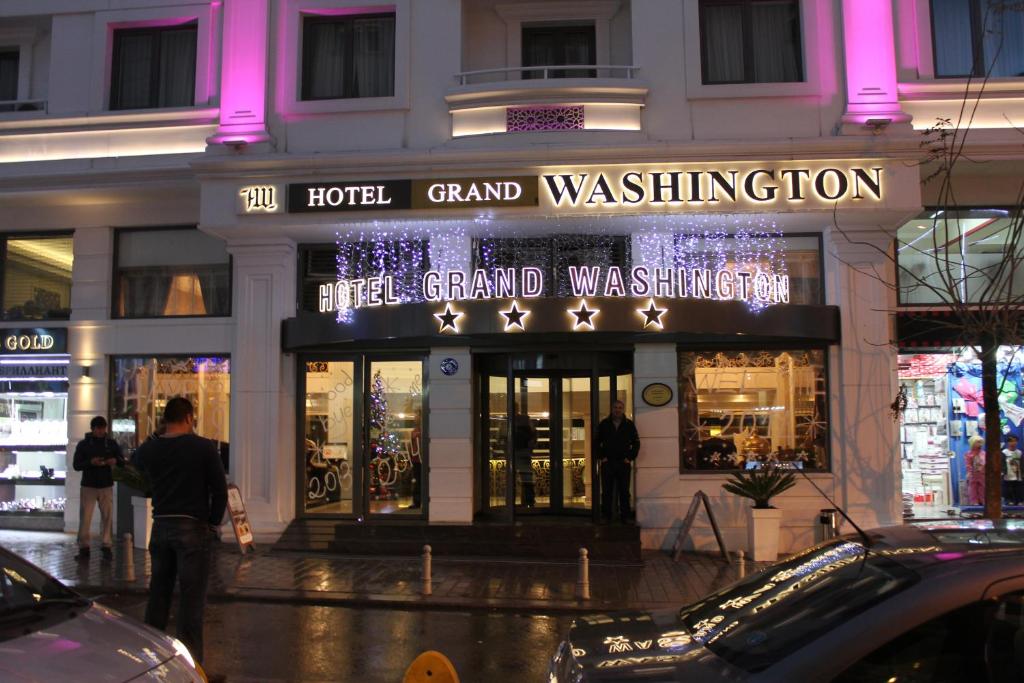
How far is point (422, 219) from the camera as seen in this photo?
41.0 ft

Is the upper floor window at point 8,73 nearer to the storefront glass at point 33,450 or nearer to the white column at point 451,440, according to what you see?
the storefront glass at point 33,450

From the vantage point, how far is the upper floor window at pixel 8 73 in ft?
48.7

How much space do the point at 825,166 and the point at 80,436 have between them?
42.1 feet

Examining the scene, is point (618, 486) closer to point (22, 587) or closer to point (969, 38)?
point (969, 38)

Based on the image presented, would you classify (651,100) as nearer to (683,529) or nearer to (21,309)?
(683,529)

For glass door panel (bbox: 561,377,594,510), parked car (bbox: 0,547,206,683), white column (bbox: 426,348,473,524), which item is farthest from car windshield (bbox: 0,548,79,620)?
glass door panel (bbox: 561,377,594,510)

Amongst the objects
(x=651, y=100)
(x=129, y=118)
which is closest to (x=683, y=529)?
(x=651, y=100)

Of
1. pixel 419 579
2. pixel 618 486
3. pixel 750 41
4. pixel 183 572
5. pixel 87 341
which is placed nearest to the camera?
pixel 183 572

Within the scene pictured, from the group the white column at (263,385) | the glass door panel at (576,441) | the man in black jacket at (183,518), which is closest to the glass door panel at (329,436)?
the white column at (263,385)

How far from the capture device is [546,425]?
1317 cm

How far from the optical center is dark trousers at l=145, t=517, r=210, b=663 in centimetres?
562

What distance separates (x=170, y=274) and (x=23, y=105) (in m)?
4.20

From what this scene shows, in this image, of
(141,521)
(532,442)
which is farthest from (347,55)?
(141,521)

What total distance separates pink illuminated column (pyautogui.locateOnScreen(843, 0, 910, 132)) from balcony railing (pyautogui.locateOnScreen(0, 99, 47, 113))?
1353 cm
